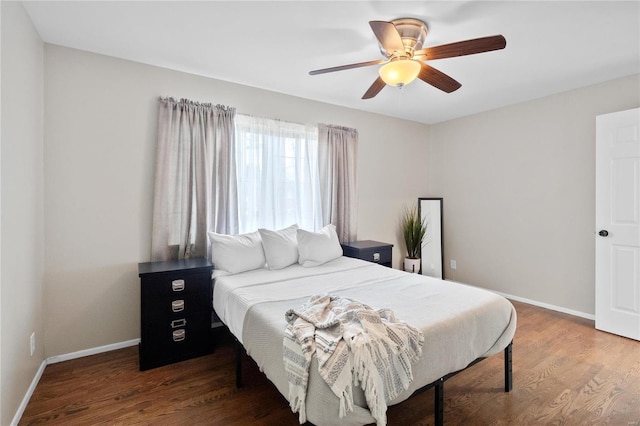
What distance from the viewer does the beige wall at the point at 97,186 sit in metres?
2.55

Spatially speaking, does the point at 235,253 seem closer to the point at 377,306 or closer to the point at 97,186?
the point at 97,186

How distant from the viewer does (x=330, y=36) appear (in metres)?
2.41

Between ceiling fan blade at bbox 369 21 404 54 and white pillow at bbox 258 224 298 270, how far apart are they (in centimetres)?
196

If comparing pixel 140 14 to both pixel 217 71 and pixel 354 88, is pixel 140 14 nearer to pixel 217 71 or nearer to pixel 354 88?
pixel 217 71

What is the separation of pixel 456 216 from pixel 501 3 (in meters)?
3.35

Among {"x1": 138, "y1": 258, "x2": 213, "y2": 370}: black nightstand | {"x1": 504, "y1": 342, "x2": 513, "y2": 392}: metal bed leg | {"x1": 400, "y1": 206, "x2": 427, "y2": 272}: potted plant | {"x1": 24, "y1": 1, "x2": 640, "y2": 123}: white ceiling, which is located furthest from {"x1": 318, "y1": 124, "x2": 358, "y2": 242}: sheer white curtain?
{"x1": 504, "y1": 342, "x2": 513, "y2": 392}: metal bed leg

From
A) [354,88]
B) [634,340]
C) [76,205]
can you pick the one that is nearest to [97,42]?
[76,205]

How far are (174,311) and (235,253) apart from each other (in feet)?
2.28

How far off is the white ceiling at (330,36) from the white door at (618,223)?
62 cm

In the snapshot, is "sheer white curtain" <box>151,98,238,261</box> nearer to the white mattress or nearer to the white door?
the white mattress

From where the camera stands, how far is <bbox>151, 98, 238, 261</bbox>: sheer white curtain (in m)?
2.91

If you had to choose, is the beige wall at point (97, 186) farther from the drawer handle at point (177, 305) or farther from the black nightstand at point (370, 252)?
the black nightstand at point (370, 252)

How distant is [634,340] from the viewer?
299 centimetres

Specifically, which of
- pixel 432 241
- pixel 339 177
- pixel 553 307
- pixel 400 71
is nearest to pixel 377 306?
pixel 400 71
